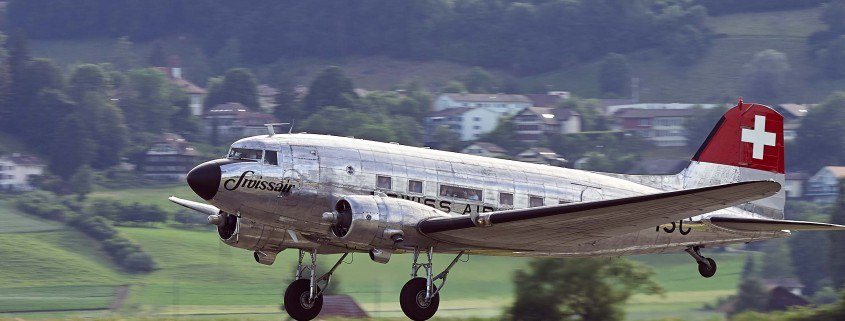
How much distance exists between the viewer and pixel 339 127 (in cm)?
10356

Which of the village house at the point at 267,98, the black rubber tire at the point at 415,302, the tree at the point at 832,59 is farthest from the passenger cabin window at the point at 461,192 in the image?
the tree at the point at 832,59

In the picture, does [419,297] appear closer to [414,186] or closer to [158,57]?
[414,186]

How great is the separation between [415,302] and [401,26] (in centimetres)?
14398

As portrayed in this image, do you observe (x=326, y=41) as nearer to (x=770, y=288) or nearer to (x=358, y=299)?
(x=770, y=288)

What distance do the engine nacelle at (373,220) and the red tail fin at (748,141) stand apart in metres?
8.20

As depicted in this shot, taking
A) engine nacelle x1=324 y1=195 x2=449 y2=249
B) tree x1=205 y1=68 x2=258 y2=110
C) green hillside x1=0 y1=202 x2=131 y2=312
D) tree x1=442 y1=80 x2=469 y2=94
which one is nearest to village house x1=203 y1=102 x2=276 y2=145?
tree x1=205 y1=68 x2=258 y2=110

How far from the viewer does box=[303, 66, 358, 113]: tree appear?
119812mm

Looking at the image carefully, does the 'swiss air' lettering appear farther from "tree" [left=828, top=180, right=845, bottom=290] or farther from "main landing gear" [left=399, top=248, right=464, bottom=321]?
"tree" [left=828, top=180, right=845, bottom=290]

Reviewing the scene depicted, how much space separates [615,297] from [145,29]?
5775 inches

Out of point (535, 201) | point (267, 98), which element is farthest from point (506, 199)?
point (267, 98)

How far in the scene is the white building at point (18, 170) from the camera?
321 ft

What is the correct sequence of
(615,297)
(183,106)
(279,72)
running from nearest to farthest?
1. (615,297)
2. (183,106)
3. (279,72)

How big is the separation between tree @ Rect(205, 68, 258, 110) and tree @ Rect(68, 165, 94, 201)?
27340mm

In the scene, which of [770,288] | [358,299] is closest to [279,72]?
[770,288]
